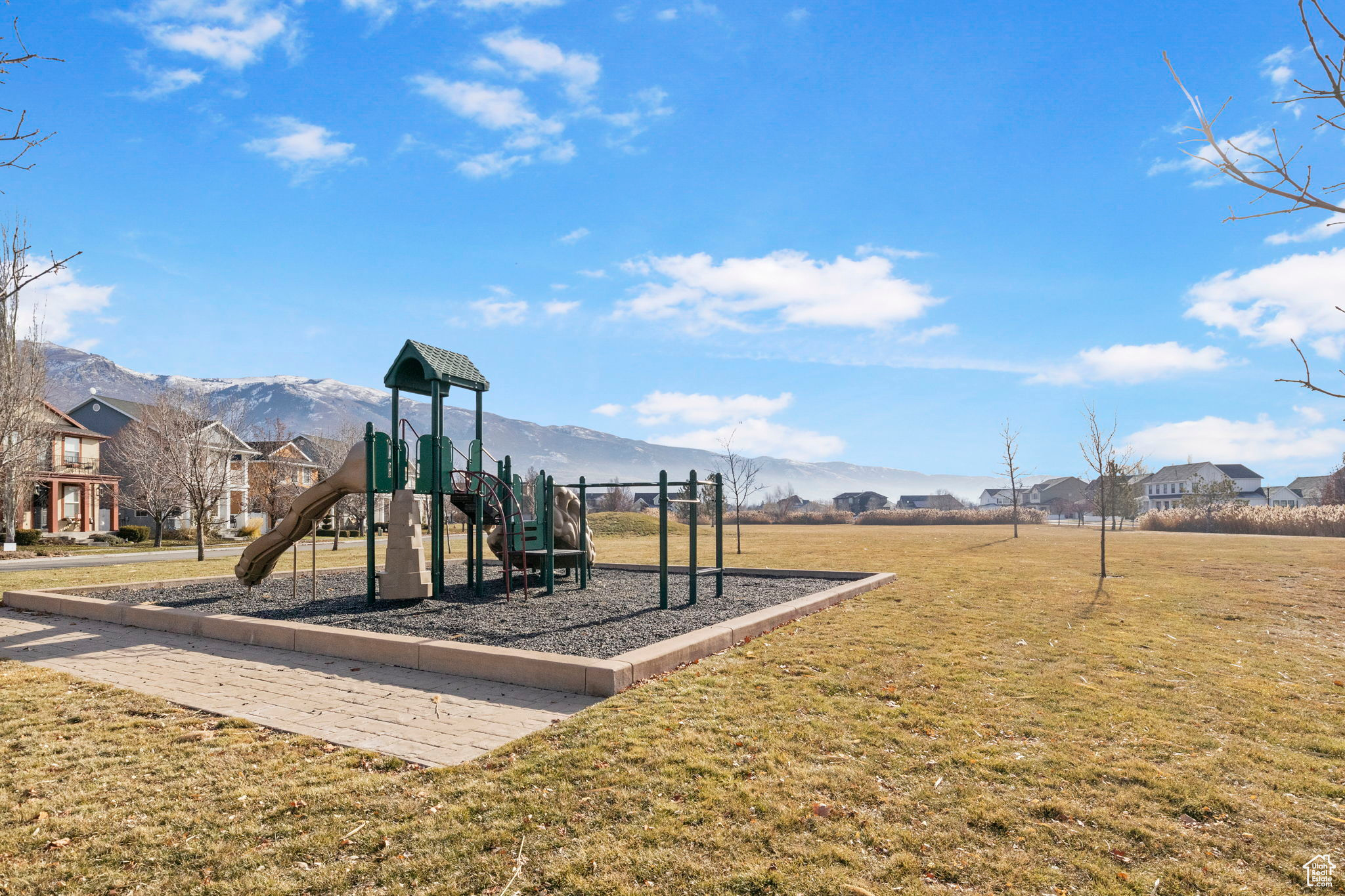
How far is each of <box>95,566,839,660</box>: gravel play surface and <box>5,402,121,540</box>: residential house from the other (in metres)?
32.5

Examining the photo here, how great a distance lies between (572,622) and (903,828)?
612 centimetres

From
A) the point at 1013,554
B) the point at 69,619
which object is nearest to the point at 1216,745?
the point at 69,619

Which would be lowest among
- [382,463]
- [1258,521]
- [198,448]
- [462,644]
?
[1258,521]

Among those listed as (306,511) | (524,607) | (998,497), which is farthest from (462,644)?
(998,497)

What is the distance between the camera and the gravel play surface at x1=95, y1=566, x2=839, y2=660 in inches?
329

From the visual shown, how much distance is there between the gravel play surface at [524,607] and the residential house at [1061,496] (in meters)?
105

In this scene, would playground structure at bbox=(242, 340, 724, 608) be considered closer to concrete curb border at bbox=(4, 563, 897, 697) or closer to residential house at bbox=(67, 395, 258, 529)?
concrete curb border at bbox=(4, 563, 897, 697)

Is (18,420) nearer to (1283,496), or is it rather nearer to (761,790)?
(761,790)

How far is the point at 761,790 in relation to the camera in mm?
4152

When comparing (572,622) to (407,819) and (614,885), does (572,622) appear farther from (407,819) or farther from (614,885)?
(614,885)

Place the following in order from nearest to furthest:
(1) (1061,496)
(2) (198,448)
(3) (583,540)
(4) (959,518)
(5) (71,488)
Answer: (3) (583,540) → (2) (198,448) → (5) (71,488) → (4) (959,518) → (1) (1061,496)

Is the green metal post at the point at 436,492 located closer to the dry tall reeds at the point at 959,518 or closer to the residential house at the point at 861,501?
the dry tall reeds at the point at 959,518

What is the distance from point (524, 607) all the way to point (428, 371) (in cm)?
399

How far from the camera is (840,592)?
Result: 38.5 ft
